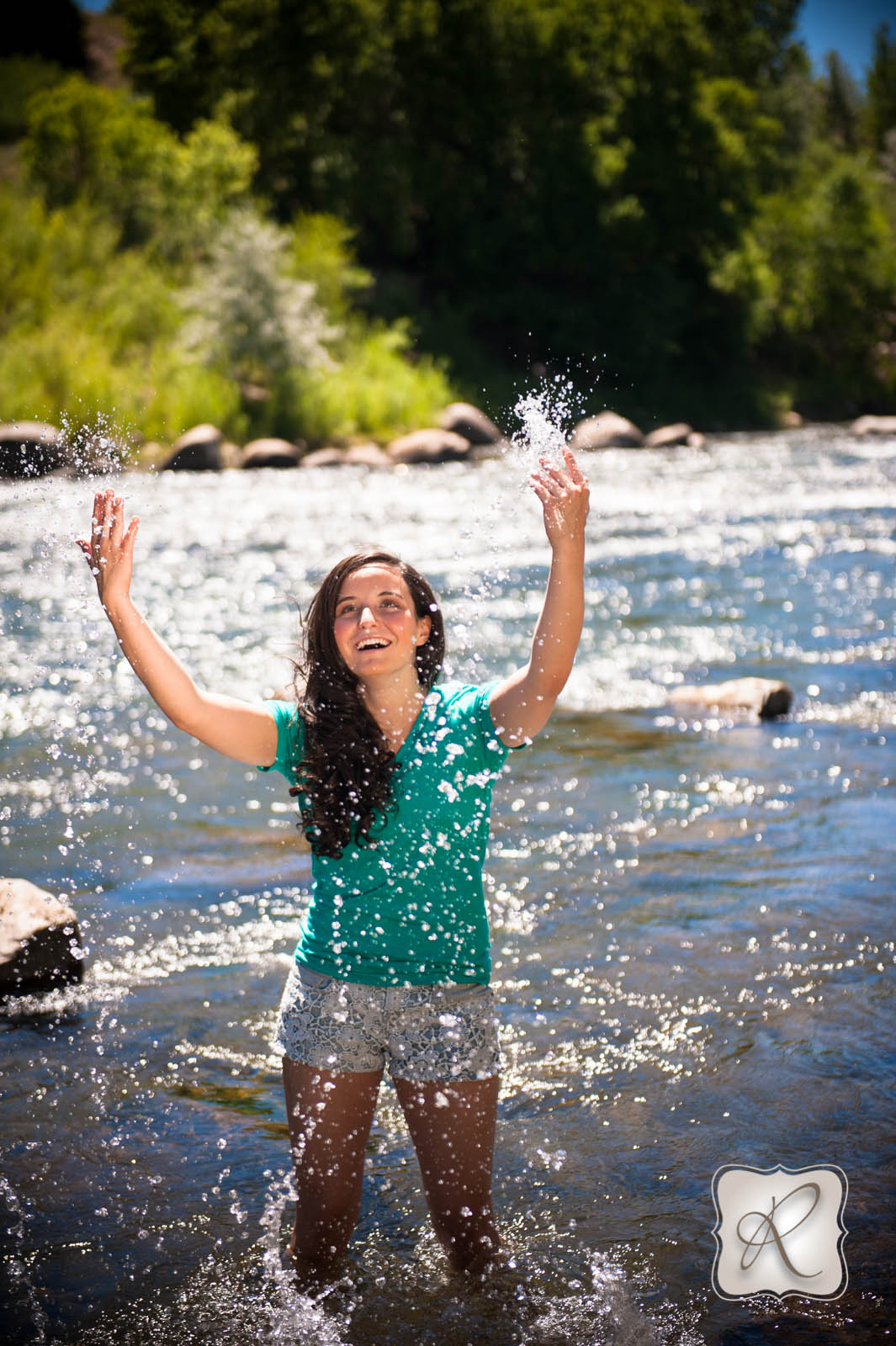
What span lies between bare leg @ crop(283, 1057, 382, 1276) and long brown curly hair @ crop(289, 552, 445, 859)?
561 millimetres

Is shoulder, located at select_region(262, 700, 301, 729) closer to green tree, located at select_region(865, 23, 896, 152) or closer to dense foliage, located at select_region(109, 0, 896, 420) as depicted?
dense foliage, located at select_region(109, 0, 896, 420)

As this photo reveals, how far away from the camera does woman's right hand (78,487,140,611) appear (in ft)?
11.5

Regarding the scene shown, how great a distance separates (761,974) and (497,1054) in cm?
271

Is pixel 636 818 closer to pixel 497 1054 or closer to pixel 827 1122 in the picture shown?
pixel 827 1122

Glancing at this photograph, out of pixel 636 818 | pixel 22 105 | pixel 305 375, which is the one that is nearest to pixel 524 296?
pixel 305 375

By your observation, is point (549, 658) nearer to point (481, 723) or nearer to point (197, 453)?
point (481, 723)

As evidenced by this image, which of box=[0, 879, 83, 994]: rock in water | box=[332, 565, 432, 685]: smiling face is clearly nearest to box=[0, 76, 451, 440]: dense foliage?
box=[0, 879, 83, 994]: rock in water

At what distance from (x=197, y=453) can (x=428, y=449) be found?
213 inches

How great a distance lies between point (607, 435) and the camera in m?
36.1

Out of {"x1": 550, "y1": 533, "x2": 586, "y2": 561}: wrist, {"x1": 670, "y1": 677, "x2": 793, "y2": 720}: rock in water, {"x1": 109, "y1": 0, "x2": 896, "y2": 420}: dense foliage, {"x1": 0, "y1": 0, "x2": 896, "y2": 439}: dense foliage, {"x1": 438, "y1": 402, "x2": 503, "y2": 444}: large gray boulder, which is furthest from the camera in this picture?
{"x1": 109, "y1": 0, "x2": 896, "y2": 420}: dense foliage

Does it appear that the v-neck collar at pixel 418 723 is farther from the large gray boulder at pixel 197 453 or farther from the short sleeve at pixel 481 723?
the large gray boulder at pixel 197 453

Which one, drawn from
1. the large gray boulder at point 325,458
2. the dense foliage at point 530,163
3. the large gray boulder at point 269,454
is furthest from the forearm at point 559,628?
the dense foliage at point 530,163

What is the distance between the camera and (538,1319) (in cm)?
364

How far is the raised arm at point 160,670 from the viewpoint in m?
3.44
